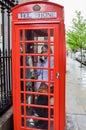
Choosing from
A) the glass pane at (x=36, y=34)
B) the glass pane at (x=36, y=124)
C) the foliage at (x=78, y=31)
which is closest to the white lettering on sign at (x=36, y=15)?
the glass pane at (x=36, y=34)

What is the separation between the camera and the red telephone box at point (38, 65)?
160 inches

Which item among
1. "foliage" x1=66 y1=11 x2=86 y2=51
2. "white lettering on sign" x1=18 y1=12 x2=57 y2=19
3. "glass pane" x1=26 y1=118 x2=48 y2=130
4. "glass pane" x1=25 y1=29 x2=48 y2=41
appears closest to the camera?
"white lettering on sign" x1=18 y1=12 x2=57 y2=19

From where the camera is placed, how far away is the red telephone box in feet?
13.3

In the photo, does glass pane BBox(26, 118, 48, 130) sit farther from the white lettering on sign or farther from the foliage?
→ the foliage

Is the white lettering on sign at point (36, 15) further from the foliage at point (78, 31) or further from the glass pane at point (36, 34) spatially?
the foliage at point (78, 31)

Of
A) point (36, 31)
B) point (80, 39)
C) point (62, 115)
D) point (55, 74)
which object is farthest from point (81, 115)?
point (80, 39)

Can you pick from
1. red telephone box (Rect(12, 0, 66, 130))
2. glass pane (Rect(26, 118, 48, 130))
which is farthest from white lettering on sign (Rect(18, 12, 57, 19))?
glass pane (Rect(26, 118, 48, 130))

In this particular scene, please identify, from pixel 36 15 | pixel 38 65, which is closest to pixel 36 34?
pixel 36 15

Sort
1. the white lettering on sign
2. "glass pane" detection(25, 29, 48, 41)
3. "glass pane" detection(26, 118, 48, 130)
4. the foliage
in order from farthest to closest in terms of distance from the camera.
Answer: the foliage
"glass pane" detection(26, 118, 48, 130)
"glass pane" detection(25, 29, 48, 41)
the white lettering on sign

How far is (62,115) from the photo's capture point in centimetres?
427

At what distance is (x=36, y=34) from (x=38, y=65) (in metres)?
0.54

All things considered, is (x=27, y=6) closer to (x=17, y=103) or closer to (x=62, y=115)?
(x=17, y=103)

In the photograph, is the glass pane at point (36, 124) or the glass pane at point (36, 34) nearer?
the glass pane at point (36, 34)

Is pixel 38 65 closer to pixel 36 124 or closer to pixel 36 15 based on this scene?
pixel 36 15
